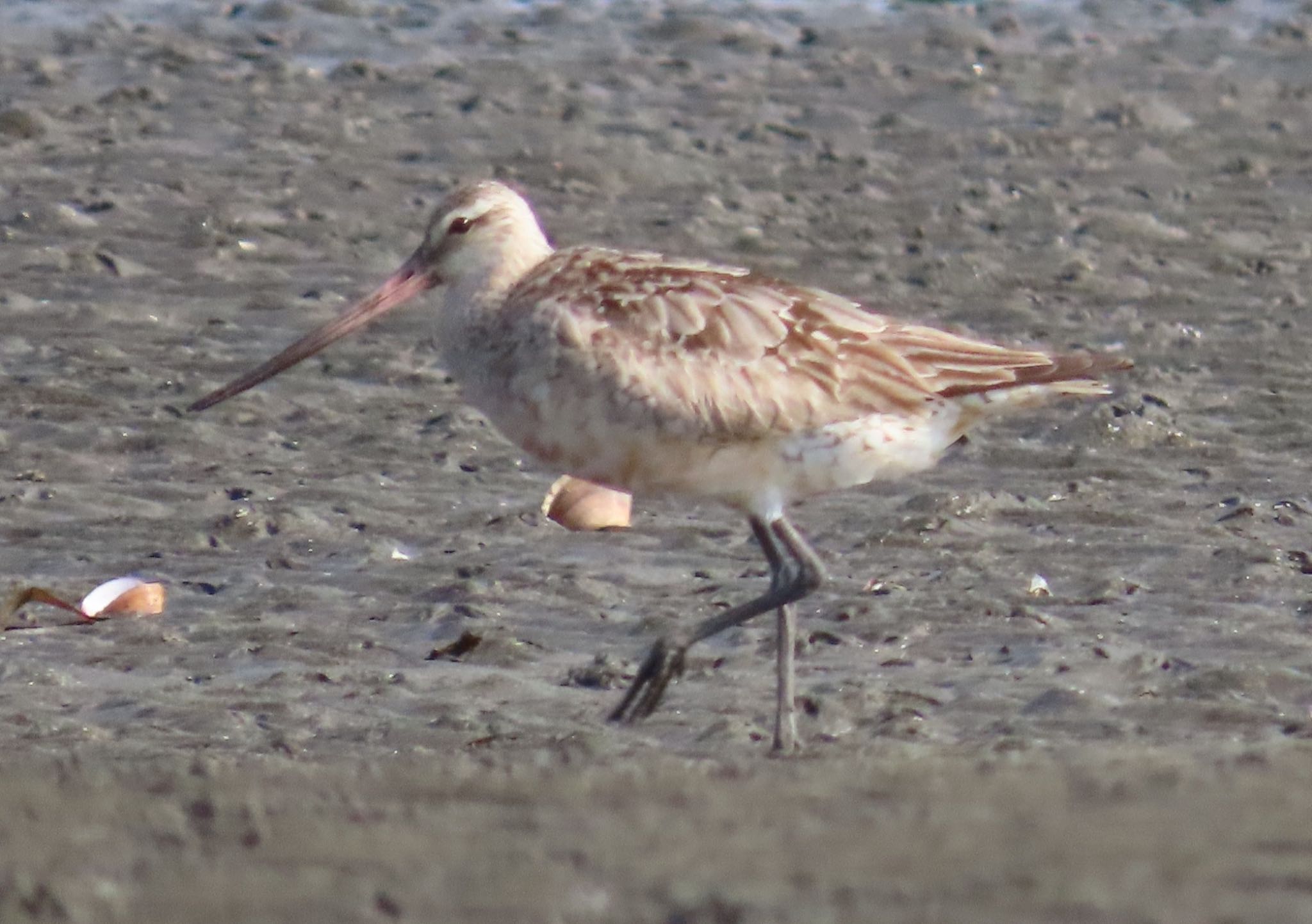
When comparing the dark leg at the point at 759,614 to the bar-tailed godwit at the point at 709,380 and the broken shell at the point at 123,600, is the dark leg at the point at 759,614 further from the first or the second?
the broken shell at the point at 123,600

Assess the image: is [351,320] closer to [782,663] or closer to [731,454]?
[731,454]

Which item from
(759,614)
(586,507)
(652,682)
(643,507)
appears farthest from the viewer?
(643,507)

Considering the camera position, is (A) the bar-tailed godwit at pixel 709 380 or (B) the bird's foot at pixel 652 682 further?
(B) the bird's foot at pixel 652 682

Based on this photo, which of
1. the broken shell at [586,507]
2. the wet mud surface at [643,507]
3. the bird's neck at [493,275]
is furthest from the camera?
the broken shell at [586,507]

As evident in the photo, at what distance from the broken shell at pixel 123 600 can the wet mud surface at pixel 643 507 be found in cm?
10

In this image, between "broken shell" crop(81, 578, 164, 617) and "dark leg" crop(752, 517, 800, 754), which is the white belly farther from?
"broken shell" crop(81, 578, 164, 617)

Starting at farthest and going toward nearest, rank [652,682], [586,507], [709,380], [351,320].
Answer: [586,507], [351,320], [652,682], [709,380]

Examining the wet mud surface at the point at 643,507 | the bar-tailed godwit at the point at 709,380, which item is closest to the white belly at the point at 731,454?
the bar-tailed godwit at the point at 709,380

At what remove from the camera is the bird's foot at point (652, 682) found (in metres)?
6.00

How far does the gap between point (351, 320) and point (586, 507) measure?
1123 mm

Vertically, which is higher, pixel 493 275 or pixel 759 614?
pixel 493 275

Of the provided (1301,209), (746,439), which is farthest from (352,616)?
(1301,209)

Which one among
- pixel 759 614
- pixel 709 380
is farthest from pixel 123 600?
pixel 709 380

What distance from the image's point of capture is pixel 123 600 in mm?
6762
